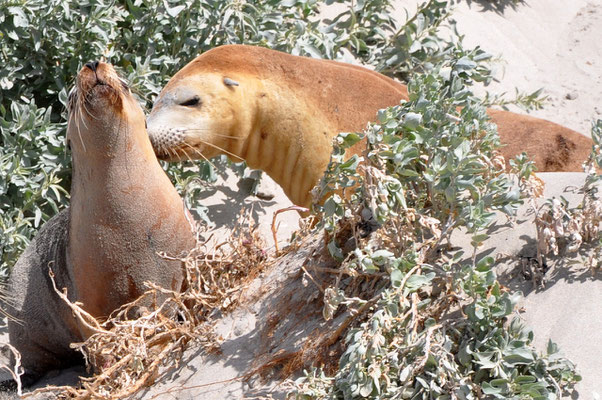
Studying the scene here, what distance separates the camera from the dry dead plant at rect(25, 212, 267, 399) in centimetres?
355

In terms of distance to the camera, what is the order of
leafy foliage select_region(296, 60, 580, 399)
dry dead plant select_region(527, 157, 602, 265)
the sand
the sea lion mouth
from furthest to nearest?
the sea lion mouth → the sand → dry dead plant select_region(527, 157, 602, 265) → leafy foliage select_region(296, 60, 580, 399)

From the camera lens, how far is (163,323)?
3.64 m

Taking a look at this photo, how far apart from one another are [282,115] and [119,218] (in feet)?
4.64

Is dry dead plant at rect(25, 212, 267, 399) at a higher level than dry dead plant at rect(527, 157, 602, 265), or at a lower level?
lower

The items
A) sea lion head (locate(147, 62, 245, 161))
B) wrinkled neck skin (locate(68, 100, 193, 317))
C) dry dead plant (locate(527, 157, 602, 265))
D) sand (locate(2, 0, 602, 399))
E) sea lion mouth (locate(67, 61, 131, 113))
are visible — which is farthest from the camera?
sea lion head (locate(147, 62, 245, 161))

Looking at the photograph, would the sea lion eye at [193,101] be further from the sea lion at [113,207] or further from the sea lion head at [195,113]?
the sea lion at [113,207]

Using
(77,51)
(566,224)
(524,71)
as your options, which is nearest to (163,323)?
(566,224)

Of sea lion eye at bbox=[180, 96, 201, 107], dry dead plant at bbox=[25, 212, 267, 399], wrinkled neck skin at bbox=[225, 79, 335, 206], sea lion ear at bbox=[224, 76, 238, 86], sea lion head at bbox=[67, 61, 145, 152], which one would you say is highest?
sea lion head at bbox=[67, 61, 145, 152]

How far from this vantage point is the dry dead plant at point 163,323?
140 inches

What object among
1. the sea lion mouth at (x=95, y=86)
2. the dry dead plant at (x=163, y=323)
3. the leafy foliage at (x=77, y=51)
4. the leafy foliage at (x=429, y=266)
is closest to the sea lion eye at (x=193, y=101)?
the leafy foliage at (x=77, y=51)

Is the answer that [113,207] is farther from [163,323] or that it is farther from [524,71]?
[524,71]

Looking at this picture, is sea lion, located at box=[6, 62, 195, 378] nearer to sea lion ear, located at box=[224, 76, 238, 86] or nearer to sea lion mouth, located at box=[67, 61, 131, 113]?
sea lion mouth, located at box=[67, 61, 131, 113]

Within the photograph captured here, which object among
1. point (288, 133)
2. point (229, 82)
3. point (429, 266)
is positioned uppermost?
point (429, 266)

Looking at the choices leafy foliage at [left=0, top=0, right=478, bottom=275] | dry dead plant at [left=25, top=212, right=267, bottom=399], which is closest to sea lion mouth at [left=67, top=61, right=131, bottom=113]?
dry dead plant at [left=25, top=212, right=267, bottom=399]
